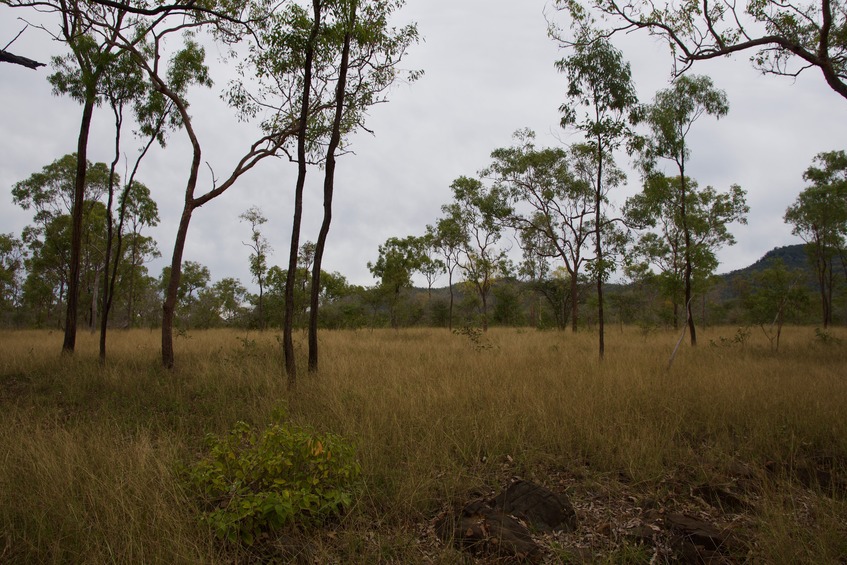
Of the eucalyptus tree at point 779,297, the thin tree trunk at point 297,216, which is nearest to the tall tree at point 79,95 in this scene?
the thin tree trunk at point 297,216

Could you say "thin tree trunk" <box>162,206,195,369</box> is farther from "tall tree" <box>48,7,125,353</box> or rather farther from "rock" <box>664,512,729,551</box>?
"rock" <box>664,512,729,551</box>

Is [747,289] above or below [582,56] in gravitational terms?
below

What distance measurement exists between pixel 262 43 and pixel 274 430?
7832 millimetres

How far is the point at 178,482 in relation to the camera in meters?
3.46

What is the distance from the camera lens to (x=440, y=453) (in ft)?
14.3

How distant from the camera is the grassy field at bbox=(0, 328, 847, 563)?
296 centimetres

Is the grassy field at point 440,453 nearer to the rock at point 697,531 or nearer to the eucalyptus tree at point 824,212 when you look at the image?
the rock at point 697,531

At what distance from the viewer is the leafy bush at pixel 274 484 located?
9.83ft

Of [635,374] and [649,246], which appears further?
[649,246]

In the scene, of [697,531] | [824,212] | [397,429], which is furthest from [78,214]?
[824,212]

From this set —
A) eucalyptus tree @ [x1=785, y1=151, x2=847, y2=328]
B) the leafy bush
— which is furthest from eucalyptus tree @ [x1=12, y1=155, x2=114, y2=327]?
eucalyptus tree @ [x1=785, y1=151, x2=847, y2=328]

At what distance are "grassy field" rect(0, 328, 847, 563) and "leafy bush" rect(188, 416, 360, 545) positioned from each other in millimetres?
157

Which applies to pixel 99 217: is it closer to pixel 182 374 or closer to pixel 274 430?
pixel 182 374

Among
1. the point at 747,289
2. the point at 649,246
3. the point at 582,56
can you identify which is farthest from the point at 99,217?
the point at 747,289
